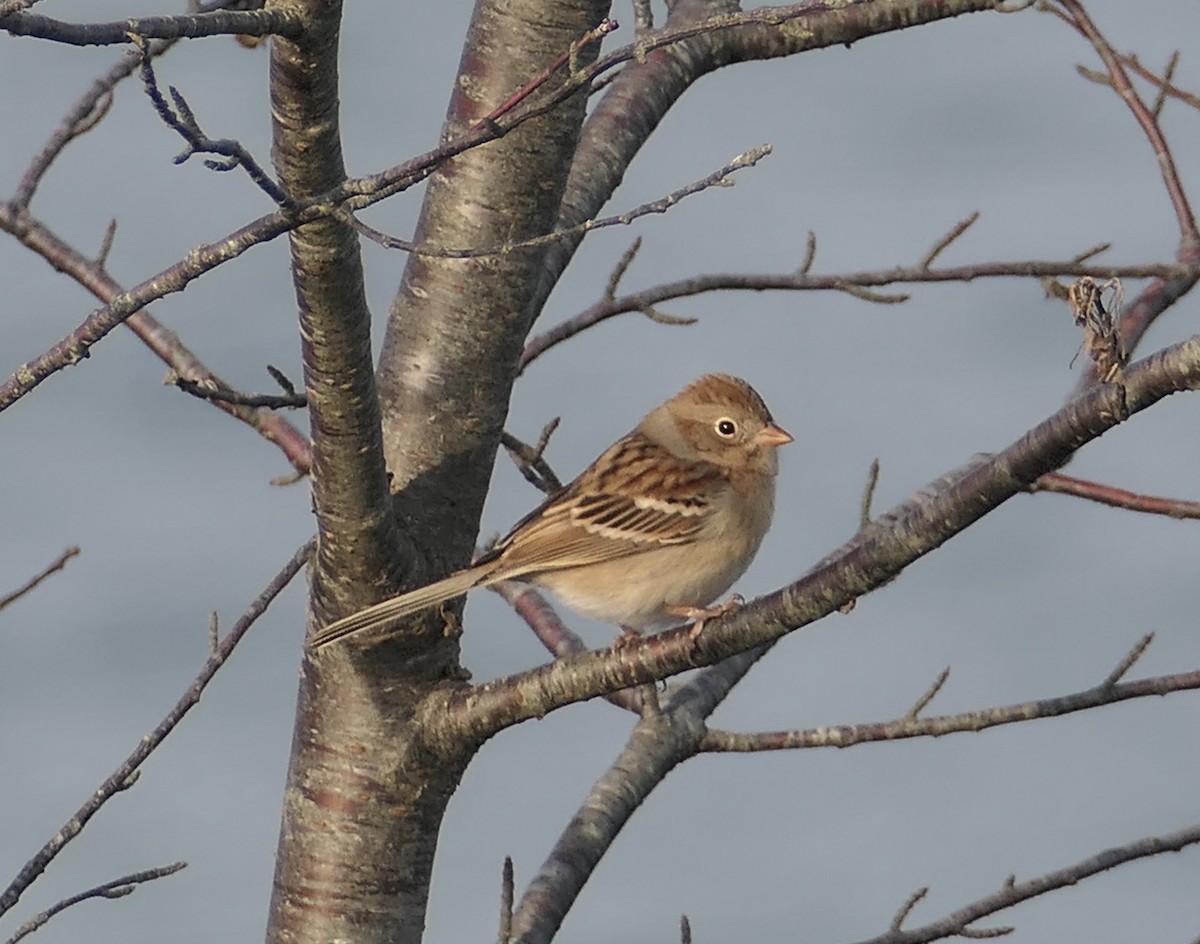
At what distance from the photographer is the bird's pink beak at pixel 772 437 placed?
18.3 ft

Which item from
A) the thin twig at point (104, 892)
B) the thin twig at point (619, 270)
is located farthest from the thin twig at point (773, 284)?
the thin twig at point (104, 892)

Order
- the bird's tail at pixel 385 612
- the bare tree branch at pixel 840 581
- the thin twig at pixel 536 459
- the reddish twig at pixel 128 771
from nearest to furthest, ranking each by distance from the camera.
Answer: the bare tree branch at pixel 840 581
the reddish twig at pixel 128 771
the bird's tail at pixel 385 612
the thin twig at pixel 536 459

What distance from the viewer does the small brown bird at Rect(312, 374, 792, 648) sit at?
16.4 ft

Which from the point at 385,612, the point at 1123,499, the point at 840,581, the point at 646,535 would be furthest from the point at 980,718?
the point at 646,535

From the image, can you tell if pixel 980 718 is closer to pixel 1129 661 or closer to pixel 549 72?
pixel 1129 661

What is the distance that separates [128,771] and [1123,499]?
187 centimetres

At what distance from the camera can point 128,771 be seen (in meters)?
3.55

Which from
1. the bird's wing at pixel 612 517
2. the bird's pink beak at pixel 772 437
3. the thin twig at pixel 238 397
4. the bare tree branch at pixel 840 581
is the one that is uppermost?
the bird's pink beak at pixel 772 437

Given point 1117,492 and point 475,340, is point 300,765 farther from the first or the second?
point 1117,492

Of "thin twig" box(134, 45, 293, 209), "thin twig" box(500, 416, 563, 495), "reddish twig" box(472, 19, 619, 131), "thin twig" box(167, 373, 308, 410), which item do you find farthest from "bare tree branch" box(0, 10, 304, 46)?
"thin twig" box(500, 416, 563, 495)

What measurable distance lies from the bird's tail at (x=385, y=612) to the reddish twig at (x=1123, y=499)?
121cm

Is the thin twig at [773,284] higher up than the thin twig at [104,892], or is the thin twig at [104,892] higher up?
the thin twig at [773,284]

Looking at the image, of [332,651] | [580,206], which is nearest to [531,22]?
[580,206]

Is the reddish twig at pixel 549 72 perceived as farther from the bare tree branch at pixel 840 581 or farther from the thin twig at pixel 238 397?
the thin twig at pixel 238 397
